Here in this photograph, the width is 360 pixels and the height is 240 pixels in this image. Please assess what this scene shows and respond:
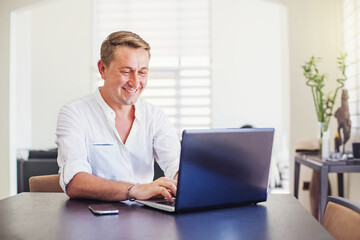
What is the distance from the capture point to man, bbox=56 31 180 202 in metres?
1.88

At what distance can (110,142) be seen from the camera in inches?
80.7

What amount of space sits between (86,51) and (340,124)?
5.81 metres

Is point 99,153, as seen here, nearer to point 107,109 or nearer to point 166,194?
point 107,109

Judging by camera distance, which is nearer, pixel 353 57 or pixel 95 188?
pixel 95 188

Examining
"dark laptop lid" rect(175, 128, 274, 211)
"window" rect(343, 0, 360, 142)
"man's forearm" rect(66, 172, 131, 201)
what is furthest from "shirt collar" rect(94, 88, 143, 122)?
"window" rect(343, 0, 360, 142)

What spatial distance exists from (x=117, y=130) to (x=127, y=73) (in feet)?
0.92

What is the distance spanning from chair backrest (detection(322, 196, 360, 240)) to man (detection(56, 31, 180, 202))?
625 mm

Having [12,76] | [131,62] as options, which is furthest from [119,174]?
[12,76]

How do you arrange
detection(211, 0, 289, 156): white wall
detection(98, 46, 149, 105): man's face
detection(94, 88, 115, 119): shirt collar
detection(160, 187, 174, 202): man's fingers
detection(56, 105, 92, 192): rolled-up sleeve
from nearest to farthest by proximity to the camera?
detection(160, 187, 174, 202): man's fingers, detection(56, 105, 92, 192): rolled-up sleeve, detection(98, 46, 149, 105): man's face, detection(94, 88, 115, 119): shirt collar, detection(211, 0, 289, 156): white wall

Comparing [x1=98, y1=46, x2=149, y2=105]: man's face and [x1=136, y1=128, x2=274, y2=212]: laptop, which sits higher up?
[x1=98, y1=46, x2=149, y2=105]: man's face

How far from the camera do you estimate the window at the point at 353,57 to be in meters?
3.78

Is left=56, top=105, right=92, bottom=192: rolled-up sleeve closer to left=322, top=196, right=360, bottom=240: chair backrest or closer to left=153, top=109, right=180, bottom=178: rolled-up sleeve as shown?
left=153, top=109, right=180, bottom=178: rolled-up sleeve

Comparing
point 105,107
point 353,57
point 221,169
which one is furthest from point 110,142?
point 353,57

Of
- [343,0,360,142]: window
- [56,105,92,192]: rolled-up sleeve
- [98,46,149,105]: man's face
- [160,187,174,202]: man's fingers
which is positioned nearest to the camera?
[160,187,174,202]: man's fingers
